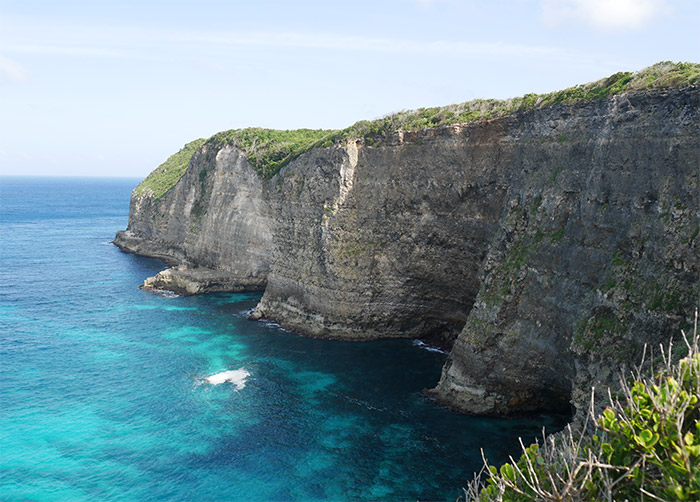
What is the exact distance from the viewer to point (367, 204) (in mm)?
56812

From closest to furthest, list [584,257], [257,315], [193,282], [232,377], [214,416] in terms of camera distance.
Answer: [584,257] → [214,416] → [232,377] → [257,315] → [193,282]

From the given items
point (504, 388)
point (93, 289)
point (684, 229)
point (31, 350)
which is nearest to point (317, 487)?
point (504, 388)

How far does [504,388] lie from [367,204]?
24.8 meters

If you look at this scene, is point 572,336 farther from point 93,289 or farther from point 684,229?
point 93,289

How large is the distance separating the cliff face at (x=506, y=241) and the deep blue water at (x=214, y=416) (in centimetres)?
393

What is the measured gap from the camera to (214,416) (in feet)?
135

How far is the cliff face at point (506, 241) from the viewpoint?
2962 cm

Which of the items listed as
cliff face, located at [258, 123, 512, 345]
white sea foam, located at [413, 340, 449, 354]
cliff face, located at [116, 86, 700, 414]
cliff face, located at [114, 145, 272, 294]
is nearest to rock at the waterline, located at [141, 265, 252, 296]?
cliff face, located at [114, 145, 272, 294]

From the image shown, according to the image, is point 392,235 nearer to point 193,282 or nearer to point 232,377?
point 232,377

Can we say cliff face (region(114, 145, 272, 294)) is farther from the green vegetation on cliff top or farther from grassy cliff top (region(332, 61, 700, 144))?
grassy cliff top (region(332, 61, 700, 144))

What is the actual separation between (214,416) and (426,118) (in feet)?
115

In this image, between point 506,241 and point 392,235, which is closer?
point 506,241

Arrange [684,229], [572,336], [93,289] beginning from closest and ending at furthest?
[684,229] < [572,336] < [93,289]

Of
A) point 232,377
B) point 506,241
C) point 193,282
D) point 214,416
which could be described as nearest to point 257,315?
point 232,377
